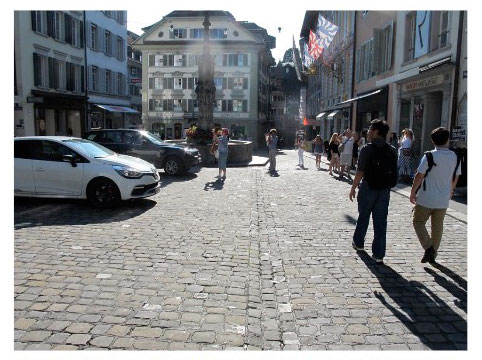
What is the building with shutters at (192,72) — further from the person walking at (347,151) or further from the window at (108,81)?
the person walking at (347,151)

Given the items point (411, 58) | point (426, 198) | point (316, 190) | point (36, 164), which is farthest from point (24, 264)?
point (411, 58)

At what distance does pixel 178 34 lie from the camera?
2207 inches

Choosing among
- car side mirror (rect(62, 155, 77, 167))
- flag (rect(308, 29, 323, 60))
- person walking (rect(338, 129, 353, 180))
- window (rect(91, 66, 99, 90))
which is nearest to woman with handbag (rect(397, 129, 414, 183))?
person walking (rect(338, 129, 353, 180))

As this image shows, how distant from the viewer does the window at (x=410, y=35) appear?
57.6ft

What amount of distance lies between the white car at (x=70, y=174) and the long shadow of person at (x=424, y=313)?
5759 millimetres

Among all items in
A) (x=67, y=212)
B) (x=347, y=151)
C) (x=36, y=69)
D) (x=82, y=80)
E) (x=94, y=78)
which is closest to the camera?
(x=67, y=212)

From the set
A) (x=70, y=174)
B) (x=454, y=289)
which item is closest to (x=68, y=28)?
(x=70, y=174)

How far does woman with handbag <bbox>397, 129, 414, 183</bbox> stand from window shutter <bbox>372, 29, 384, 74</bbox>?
7820mm

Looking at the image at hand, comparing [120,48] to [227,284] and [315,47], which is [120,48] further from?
[227,284]

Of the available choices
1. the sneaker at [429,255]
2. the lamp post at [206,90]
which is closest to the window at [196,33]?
the lamp post at [206,90]

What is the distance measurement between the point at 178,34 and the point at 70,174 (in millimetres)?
50515

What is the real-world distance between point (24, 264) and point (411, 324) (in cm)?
443
